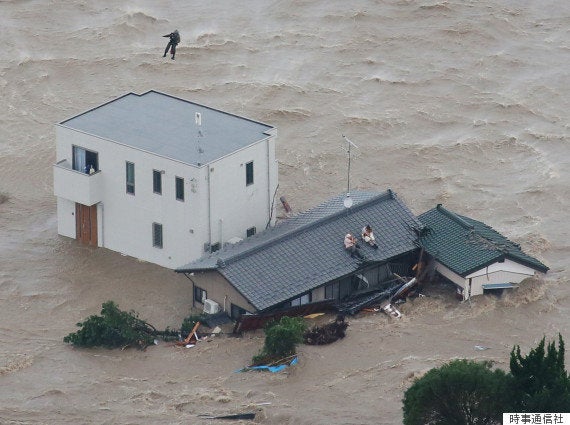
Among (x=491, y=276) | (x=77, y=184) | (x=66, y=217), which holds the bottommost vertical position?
(x=66, y=217)

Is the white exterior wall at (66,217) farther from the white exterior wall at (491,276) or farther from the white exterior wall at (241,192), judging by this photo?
the white exterior wall at (491,276)

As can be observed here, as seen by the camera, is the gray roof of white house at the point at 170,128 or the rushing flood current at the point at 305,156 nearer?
the rushing flood current at the point at 305,156

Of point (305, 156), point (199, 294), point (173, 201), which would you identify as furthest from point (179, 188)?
point (305, 156)

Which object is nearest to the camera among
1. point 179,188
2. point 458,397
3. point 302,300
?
point 458,397

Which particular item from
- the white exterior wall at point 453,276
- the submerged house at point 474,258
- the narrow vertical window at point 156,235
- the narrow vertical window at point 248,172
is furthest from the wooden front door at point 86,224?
the white exterior wall at point 453,276

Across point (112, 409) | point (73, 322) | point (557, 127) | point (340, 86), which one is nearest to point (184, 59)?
point (340, 86)

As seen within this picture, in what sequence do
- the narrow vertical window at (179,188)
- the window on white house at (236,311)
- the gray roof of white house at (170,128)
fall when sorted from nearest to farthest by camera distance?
1. the window on white house at (236,311)
2. the narrow vertical window at (179,188)
3. the gray roof of white house at (170,128)

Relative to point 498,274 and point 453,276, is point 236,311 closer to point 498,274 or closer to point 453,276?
point 453,276

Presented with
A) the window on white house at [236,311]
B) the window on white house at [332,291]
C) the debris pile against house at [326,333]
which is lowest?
the debris pile against house at [326,333]
